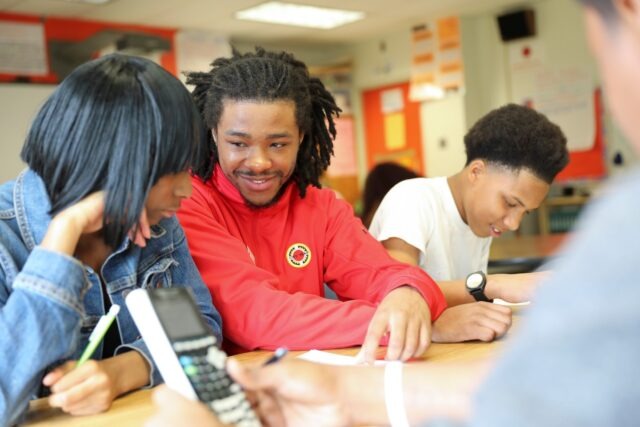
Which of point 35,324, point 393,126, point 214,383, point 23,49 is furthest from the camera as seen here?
point 393,126

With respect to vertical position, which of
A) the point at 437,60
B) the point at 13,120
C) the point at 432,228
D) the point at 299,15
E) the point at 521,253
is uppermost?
the point at 299,15

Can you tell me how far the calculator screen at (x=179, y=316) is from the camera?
0.73 metres

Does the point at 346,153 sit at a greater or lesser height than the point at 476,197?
greater

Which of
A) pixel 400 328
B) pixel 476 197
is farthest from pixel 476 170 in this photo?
pixel 400 328

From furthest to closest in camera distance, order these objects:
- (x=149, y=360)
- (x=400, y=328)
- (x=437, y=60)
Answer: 1. (x=437, y=60)
2. (x=400, y=328)
3. (x=149, y=360)

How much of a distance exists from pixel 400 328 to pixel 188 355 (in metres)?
0.44

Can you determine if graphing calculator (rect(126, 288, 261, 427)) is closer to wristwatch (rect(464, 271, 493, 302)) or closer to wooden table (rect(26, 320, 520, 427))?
wooden table (rect(26, 320, 520, 427))

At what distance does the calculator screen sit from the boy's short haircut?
1256 millimetres

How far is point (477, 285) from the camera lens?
147 centimetres

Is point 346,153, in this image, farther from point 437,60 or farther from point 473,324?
point 473,324

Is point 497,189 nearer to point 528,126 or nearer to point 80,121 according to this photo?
point 528,126

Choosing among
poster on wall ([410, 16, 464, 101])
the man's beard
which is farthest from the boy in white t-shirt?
poster on wall ([410, 16, 464, 101])

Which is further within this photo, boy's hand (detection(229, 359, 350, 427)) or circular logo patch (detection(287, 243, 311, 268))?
circular logo patch (detection(287, 243, 311, 268))

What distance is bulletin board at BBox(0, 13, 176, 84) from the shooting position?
4809 mm
